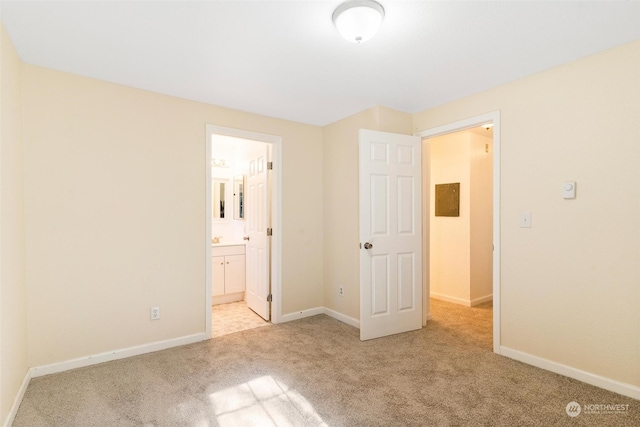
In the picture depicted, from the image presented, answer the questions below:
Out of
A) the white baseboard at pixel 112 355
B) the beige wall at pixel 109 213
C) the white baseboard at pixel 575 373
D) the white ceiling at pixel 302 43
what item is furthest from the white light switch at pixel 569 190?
the white baseboard at pixel 112 355

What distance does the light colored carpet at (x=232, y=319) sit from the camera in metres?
3.45

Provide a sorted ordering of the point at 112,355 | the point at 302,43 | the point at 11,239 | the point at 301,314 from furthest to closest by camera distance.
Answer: the point at 301,314 < the point at 112,355 < the point at 302,43 < the point at 11,239

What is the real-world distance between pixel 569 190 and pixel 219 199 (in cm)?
446

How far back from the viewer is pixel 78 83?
255 cm

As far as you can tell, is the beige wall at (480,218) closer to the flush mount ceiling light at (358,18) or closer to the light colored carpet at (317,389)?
the light colored carpet at (317,389)

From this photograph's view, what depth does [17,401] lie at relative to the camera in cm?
200

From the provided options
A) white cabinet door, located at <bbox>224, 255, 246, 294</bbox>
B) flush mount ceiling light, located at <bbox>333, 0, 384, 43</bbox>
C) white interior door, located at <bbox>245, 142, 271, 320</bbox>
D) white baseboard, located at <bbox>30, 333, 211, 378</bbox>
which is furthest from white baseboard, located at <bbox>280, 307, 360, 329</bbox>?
flush mount ceiling light, located at <bbox>333, 0, 384, 43</bbox>

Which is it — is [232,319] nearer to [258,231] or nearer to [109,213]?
[258,231]

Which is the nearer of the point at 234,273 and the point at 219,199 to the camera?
the point at 234,273

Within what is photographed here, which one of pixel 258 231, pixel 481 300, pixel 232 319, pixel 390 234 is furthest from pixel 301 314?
pixel 481 300

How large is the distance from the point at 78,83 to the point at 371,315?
3278 millimetres

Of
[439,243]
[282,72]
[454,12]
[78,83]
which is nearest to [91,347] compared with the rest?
[78,83]

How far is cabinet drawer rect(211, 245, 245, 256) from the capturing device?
4.33 meters

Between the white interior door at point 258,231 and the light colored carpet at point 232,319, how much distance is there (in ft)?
0.34
